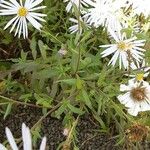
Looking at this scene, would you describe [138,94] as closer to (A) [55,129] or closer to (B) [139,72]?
(B) [139,72]

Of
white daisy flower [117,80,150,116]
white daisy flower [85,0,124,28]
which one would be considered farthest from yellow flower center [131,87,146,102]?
white daisy flower [85,0,124,28]

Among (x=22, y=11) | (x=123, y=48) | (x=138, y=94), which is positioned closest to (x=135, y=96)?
(x=138, y=94)

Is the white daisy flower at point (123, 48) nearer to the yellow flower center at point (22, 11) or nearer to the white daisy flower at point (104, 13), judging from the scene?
the white daisy flower at point (104, 13)

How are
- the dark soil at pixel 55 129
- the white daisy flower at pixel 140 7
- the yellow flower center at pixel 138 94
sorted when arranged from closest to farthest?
1. the yellow flower center at pixel 138 94
2. the white daisy flower at pixel 140 7
3. the dark soil at pixel 55 129

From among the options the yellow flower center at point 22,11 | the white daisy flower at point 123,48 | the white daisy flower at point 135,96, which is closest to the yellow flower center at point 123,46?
the white daisy flower at point 123,48

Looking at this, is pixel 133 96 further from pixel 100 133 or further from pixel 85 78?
pixel 100 133

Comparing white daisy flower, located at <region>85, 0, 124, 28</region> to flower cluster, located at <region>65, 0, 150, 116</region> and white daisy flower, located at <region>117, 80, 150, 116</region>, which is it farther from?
white daisy flower, located at <region>117, 80, 150, 116</region>
